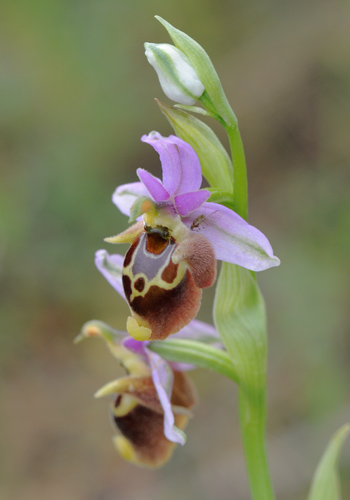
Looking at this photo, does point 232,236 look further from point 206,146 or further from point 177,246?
point 206,146

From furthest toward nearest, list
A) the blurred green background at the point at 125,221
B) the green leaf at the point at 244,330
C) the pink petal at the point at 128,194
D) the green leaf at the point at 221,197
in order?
the blurred green background at the point at 125,221 → the pink petal at the point at 128,194 → the green leaf at the point at 244,330 → the green leaf at the point at 221,197

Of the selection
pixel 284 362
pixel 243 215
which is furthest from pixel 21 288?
pixel 243 215

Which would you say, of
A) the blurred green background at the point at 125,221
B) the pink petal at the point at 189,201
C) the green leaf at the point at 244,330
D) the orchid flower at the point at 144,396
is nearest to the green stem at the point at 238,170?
the pink petal at the point at 189,201

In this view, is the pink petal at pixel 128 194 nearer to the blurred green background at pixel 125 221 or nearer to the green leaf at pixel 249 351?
the green leaf at pixel 249 351

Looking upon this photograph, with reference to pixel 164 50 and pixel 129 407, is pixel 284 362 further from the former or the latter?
pixel 164 50

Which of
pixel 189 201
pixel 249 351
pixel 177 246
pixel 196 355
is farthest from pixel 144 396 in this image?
pixel 189 201
